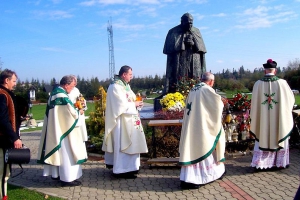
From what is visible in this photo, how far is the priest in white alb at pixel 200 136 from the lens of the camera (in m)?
5.45

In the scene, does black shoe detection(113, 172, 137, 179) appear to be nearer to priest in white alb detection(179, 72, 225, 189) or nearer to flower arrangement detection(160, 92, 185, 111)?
priest in white alb detection(179, 72, 225, 189)

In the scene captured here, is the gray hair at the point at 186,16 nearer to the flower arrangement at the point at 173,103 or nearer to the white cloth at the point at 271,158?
the flower arrangement at the point at 173,103

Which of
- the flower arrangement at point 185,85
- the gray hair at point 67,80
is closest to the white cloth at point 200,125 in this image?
the gray hair at point 67,80

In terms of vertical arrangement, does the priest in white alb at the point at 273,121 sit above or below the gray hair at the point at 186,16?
below

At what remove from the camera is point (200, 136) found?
5469 mm

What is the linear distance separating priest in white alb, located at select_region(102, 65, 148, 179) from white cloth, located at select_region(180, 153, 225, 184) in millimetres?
1073

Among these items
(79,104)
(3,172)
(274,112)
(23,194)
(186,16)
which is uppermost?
(186,16)

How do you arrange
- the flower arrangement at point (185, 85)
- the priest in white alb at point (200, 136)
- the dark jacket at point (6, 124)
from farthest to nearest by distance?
the flower arrangement at point (185, 85) < the priest in white alb at point (200, 136) < the dark jacket at point (6, 124)

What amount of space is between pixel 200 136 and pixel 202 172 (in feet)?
2.11

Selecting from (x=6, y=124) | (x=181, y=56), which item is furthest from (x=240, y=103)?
Result: (x=6, y=124)

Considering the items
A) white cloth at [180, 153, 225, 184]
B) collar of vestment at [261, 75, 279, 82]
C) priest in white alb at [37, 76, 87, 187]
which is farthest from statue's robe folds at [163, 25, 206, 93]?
priest in white alb at [37, 76, 87, 187]

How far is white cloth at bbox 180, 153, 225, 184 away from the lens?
17.9ft

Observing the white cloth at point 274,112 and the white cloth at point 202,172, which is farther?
the white cloth at point 274,112

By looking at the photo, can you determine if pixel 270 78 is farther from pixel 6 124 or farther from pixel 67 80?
pixel 6 124
